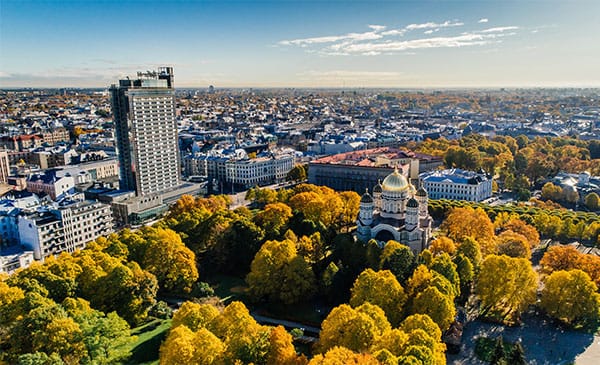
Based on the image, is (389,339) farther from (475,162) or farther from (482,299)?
(475,162)

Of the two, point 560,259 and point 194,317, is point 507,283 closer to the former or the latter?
point 560,259

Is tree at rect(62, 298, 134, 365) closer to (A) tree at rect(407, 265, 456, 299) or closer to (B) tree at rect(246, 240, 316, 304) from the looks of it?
(B) tree at rect(246, 240, 316, 304)

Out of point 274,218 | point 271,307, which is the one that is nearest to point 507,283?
point 271,307

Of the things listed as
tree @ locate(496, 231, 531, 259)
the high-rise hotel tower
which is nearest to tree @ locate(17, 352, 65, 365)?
tree @ locate(496, 231, 531, 259)

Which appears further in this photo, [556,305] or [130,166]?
[130,166]

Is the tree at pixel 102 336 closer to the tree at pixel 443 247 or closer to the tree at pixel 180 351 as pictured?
the tree at pixel 180 351

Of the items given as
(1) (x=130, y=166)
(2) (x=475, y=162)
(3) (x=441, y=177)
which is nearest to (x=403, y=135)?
(2) (x=475, y=162)

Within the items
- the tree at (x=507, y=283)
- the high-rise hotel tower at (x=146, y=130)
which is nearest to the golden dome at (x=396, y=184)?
the tree at (x=507, y=283)
